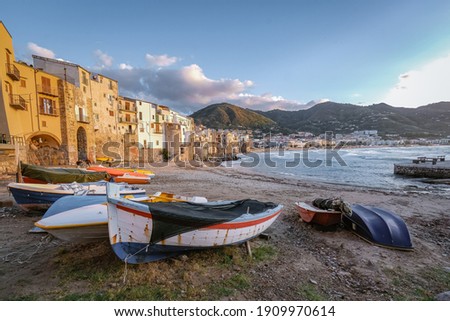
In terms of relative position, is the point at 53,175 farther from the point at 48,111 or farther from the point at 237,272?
the point at 48,111

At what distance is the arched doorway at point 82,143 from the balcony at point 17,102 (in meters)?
8.70

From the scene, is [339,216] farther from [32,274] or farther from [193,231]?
[32,274]

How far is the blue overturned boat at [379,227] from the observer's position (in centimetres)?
620

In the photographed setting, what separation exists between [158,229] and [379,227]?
696cm

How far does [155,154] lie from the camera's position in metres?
42.2

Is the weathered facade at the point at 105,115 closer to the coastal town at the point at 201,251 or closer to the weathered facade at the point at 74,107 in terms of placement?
the weathered facade at the point at 74,107

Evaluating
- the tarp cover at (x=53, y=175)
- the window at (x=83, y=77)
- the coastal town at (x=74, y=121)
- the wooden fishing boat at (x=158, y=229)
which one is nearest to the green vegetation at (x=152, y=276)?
the wooden fishing boat at (x=158, y=229)

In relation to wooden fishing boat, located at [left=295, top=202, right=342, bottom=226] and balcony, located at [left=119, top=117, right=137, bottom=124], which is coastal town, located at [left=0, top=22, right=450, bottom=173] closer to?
balcony, located at [left=119, top=117, right=137, bottom=124]

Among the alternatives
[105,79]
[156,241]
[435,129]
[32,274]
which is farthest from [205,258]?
[435,129]

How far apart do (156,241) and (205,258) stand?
1385mm

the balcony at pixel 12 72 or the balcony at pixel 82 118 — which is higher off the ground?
the balcony at pixel 12 72

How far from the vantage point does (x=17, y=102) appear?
1861cm
